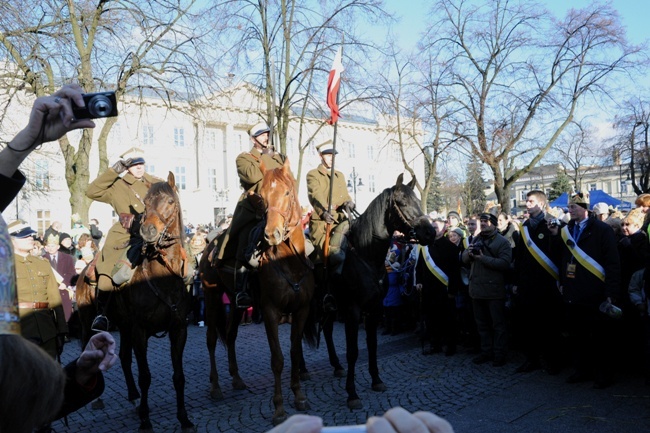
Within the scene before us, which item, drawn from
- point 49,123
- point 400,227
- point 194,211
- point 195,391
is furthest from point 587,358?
point 194,211

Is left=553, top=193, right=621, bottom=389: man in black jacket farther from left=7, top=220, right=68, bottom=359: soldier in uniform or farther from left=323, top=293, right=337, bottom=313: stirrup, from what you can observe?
left=7, top=220, right=68, bottom=359: soldier in uniform

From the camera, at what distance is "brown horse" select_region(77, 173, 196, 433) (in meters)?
6.39

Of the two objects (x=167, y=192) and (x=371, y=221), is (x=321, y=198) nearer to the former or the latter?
(x=371, y=221)

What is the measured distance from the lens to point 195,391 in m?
8.04

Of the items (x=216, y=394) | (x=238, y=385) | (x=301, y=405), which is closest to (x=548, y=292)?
(x=301, y=405)

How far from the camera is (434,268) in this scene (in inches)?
391

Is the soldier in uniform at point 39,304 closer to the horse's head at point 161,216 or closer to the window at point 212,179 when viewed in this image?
the horse's head at point 161,216

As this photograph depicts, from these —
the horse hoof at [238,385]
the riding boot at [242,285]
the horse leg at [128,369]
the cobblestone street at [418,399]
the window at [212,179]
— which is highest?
the window at [212,179]

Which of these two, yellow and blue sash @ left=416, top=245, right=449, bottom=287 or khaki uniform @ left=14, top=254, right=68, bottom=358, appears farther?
yellow and blue sash @ left=416, top=245, right=449, bottom=287

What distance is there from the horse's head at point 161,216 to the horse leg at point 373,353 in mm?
2765

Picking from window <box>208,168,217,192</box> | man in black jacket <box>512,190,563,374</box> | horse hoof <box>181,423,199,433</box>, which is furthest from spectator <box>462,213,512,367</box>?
window <box>208,168,217,192</box>

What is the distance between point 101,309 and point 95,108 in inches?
221

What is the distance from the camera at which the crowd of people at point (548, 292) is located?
727 centimetres

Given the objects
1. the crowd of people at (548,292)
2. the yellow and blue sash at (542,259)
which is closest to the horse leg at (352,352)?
the crowd of people at (548,292)
